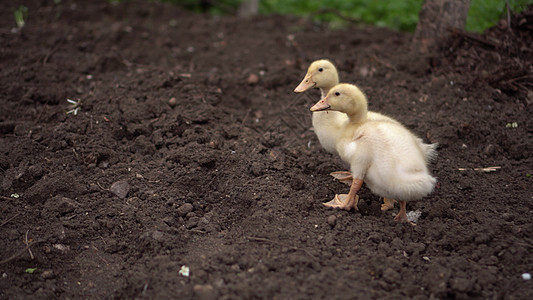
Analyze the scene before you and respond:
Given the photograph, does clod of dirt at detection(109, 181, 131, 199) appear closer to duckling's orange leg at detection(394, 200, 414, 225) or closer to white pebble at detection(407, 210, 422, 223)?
duckling's orange leg at detection(394, 200, 414, 225)

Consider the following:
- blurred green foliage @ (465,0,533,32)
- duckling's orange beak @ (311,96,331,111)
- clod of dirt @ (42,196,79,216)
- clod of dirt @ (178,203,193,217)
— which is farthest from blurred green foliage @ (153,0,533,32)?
clod of dirt @ (42,196,79,216)

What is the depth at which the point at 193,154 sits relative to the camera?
4707 mm

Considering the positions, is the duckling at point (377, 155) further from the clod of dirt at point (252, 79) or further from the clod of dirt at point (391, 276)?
the clod of dirt at point (252, 79)

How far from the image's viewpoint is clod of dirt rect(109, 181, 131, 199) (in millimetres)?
4312

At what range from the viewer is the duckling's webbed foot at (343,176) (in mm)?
4484

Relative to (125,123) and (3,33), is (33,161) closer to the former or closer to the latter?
(125,123)

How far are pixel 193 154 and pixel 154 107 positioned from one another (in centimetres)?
104

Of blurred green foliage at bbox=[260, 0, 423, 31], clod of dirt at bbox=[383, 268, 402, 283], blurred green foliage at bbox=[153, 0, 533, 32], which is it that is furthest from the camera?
blurred green foliage at bbox=[260, 0, 423, 31]

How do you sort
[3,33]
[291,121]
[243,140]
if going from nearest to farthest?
[243,140] → [291,121] → [3,33]

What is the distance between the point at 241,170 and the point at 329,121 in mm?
1016

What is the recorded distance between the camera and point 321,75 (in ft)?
15.0

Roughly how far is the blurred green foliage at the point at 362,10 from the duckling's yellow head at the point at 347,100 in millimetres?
3984

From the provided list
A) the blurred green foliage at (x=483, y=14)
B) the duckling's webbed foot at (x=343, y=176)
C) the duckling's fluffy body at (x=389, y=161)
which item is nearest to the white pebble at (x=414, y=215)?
the duckling's fluffy body at (x=389, y=161)

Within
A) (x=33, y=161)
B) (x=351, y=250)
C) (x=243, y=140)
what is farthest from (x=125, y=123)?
(x=351, y=250)
